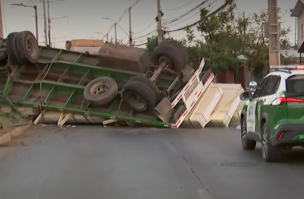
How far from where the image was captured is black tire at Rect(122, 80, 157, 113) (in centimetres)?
1755

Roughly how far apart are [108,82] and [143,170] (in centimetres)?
986

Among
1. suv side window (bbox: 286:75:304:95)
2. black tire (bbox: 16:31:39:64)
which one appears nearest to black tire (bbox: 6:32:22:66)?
black tire (bbox: 16:31:39:64)

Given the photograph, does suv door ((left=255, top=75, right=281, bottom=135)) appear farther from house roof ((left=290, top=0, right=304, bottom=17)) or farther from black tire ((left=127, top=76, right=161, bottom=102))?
house roof ((left=290, top=0, right=304, bottom=17))

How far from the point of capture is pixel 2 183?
820cm

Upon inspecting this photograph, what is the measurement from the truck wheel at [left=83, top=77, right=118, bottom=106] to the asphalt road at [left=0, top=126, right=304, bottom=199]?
3.63m

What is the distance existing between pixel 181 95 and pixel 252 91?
19.4 feet

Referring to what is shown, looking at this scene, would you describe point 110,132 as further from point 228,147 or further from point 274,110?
point 274,110

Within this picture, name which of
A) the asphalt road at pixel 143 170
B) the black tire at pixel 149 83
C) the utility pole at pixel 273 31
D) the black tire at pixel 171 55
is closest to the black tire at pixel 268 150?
the asphalt road at pixel 143 170

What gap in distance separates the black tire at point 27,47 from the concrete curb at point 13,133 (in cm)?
260

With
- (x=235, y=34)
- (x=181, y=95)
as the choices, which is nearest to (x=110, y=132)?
(x=181, y=95)

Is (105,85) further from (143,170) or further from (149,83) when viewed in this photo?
(143,170)

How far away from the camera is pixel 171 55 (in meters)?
19.2

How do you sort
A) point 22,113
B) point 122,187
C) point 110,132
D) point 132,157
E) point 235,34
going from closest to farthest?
point 122,187
point 132,157
point 110,132
point 22,113
point 235,34

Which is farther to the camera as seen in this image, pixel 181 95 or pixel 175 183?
pixel 181 95
